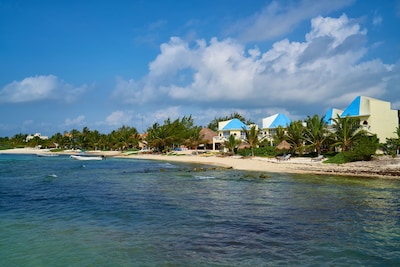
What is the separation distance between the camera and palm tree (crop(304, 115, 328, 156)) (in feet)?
107

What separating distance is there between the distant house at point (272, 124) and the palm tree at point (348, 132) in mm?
18540

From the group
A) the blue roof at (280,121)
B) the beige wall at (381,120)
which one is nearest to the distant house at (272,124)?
the blue roof at (280,121)

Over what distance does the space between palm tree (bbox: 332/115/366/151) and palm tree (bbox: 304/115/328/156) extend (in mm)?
2062

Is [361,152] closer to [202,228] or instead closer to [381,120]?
[381,120]

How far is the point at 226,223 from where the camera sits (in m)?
10.2

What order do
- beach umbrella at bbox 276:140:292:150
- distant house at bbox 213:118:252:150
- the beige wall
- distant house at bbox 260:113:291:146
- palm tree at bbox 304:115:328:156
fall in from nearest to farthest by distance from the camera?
the beige wall
palm tree at bbox 304:115:328:156
beach umbrella at bbox 276:140:292:150
distant house at bbox 260:113:291:146
distant house at bbox 213:118:252:150

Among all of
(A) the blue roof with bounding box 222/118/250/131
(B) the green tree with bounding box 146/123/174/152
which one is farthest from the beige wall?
(B) the green tree with bounding box 146/123/174/152

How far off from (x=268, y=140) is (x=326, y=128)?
15.9 m

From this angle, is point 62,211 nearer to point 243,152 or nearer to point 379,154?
point 379,154

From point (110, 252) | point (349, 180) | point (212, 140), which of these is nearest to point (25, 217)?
point (110, 252)

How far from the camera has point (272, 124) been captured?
5088 centimetres

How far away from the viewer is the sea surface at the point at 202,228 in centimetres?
714

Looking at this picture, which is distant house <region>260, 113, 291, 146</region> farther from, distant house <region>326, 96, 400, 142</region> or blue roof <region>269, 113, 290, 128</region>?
distant house <region>326, 96, 400, 142</region>

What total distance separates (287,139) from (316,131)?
17.8 feet
